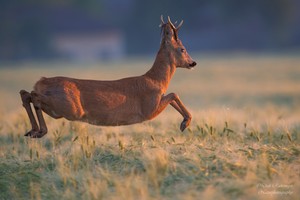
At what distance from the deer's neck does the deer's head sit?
0.25 ft

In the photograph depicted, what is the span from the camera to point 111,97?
36.4 ft

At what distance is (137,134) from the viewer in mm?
12648

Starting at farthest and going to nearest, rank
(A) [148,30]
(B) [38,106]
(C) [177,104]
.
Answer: (A) [148,30], (C) [177,104], (B) [38,106]

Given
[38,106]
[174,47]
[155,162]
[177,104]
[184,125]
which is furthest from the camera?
[174,47]

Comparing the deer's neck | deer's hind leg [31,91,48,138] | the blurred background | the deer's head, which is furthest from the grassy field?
the blurred background

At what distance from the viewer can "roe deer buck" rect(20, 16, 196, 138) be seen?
10.6 m

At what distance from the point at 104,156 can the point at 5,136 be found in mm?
3681

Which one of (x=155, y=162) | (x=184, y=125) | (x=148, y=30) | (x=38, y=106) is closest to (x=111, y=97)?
(x=38, y=106)

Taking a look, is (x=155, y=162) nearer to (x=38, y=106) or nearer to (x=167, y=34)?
(x=38, y=106)

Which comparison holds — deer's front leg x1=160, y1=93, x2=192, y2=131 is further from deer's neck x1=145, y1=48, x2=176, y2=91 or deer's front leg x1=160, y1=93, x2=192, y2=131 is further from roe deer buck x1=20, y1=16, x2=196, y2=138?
deer's neck x1=145, y1=48, x2=176, y2=91

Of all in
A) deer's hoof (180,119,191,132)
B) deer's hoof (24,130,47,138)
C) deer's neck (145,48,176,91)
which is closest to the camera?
deer's hoof (24,130,47,138)

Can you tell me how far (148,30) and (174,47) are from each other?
5561 centimetres

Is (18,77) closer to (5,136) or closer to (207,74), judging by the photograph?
(207,74)

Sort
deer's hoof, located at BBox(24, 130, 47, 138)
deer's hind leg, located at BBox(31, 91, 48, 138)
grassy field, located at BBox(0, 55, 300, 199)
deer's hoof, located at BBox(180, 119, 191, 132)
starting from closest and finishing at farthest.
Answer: grassy field, located at BBox(0, 55, 300, 199) → deer's hind leg, located at BBox(31, 91, 48, 138) → deer's hoof, located at BBox(24, 130, 47, 138) → deer's hoof, located at BBox(180, 119, 191, 132)
